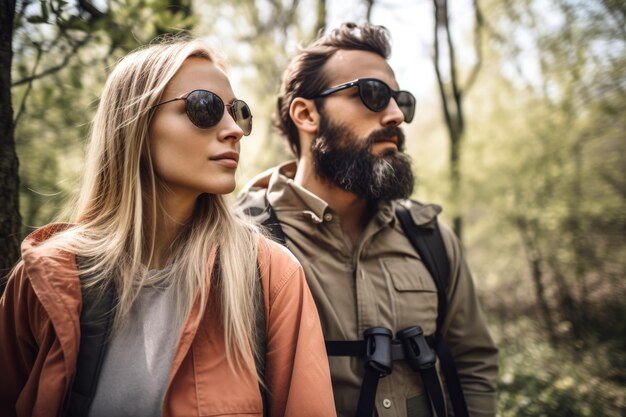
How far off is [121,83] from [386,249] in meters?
1.47

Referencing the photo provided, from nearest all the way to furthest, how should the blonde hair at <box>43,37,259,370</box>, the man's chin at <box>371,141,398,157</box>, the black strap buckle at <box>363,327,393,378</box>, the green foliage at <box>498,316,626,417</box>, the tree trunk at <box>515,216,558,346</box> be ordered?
the blonde hair at <box>43,37,259,370</box> → the black strap buckle at <box>363,327,393,378</box> → the man's chin at <box>371,141,398,157</box> → the green foliage at <box>498,316,626,417</box> → the tree trunk at <box>515,216,558,346</box>

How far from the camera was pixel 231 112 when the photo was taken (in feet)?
5.29

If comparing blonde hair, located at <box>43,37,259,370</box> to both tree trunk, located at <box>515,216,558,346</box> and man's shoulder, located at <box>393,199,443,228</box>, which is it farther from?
tree trunk, located at <box>515,216,558,346</box>

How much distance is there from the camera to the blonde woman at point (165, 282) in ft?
4.25

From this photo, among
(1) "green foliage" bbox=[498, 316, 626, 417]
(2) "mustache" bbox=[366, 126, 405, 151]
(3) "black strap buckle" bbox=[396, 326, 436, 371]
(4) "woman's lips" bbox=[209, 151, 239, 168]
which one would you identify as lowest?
(1) "green foliage" bbox=[498, 316, 626, 417]

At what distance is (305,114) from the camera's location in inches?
92.2

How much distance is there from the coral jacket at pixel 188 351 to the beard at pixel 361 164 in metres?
0.77

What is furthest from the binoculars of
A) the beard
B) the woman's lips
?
the woman's lips

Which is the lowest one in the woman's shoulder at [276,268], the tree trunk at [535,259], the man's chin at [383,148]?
the tree trunk at [535,259]

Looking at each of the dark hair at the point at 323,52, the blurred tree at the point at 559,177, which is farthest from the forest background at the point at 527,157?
the dark hair at the point at 323,52

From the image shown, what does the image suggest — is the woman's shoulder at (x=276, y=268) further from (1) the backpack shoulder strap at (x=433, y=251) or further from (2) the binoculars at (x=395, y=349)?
(1) the backpack shoulder strap at (x=433, y=251)

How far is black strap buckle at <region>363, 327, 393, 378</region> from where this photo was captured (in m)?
1.70

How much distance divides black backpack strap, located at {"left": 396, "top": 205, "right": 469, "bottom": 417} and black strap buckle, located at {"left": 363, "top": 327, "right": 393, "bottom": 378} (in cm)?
47

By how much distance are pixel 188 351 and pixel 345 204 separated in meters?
1.22
